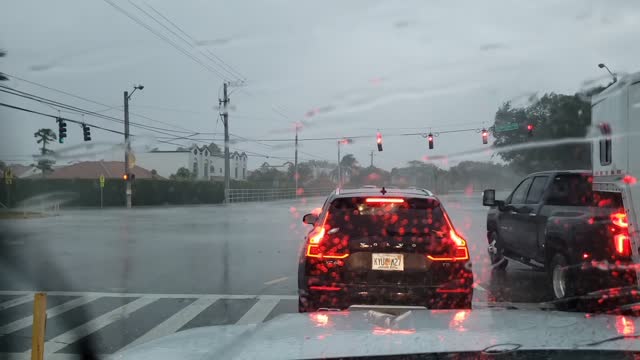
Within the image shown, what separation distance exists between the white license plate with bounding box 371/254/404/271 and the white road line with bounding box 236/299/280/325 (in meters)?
2.02

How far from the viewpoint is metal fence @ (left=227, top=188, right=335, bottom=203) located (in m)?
53.6

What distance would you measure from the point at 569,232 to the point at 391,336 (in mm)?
5297

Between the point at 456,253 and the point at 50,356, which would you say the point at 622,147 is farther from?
the point at 50,356

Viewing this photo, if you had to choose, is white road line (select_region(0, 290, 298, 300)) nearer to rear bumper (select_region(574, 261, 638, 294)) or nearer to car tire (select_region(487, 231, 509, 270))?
rear bumper (select_region(574, 261, 638, 294))

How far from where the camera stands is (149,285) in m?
10.2

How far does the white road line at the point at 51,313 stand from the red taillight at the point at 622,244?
22.3 feet

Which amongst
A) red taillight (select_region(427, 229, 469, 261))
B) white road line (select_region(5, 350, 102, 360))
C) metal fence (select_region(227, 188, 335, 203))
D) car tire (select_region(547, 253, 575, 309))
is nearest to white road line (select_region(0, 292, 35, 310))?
white road line (select_region(5, 350, 102, 360))

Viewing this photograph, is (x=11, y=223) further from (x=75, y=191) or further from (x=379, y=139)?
(x=75, y=191)

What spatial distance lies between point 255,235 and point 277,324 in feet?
54.5

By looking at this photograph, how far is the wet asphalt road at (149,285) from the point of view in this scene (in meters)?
7.00

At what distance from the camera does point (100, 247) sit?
16438mm

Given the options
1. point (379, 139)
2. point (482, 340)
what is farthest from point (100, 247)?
point (379, 139)

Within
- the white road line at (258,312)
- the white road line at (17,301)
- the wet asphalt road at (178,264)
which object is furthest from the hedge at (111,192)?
the white road line at (258,312)

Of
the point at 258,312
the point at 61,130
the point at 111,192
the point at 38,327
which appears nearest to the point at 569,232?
the point at 258,312
